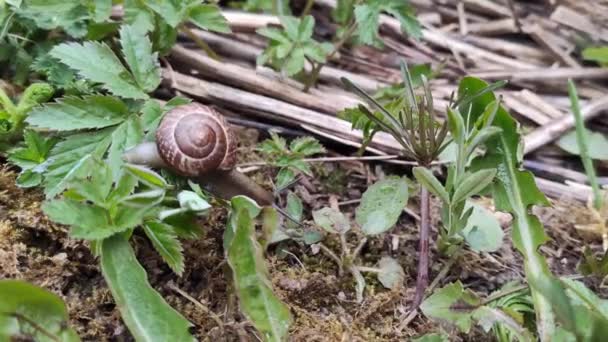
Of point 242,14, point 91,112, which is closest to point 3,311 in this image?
point 91,112

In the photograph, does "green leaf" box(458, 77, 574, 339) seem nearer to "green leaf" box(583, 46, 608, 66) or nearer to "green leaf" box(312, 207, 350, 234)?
"green leaf" box(312, 207, 350, 234)

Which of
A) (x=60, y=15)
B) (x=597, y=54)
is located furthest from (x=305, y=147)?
(x=597, y=54)

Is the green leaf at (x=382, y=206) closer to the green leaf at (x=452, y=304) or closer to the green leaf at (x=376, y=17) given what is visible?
the green leaf at (x=452, y=304)

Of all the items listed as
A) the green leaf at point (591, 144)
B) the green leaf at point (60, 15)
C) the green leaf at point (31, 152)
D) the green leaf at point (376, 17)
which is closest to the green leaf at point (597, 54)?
the green leaf at point (591, 144)

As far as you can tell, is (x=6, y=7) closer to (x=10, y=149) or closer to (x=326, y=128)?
(x=10, y=149)

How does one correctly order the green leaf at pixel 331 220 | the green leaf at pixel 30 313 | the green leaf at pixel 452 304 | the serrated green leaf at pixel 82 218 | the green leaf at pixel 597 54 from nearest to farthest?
1. the green leaf at pixel 30 313
2. the serrated green leaf at pixel 82 218
3. the green leaf at pixel 452 304
4. the green leaf at pixel 331 220
5. the green leaf at pixel 597 54

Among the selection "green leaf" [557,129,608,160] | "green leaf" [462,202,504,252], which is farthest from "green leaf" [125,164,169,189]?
"green leaf" [557,129,608,160]

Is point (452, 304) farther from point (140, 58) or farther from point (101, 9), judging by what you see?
point (101, 9)
